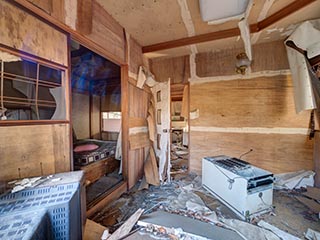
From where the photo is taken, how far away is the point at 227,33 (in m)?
2.74

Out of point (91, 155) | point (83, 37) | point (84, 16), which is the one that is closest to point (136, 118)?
point (91, 155)

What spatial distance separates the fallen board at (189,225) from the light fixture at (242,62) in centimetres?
273

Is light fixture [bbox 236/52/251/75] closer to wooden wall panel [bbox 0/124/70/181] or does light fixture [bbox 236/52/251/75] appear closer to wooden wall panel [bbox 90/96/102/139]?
wooden wall panel [bbox 0/124/70/181]

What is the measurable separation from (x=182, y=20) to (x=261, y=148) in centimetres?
273

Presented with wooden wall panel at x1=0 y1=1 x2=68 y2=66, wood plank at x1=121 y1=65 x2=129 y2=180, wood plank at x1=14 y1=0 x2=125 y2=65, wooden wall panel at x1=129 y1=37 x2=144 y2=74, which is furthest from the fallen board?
wooden wall panel at x1=129 y1=37 x2=144 y2=74

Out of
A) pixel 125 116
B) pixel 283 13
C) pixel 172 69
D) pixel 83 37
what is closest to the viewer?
pixel 83 37

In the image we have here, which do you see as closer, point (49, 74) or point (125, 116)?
point (49, 74)

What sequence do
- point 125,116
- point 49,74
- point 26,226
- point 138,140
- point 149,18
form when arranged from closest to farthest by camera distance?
point 26,226, point 49,74, point 149,18, point 125,116, point 138,140

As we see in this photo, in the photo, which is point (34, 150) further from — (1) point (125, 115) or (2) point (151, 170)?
(2) point (151, 170)

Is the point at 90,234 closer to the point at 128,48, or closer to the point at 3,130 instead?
the point at 3,130

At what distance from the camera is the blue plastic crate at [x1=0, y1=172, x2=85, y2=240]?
0.95m

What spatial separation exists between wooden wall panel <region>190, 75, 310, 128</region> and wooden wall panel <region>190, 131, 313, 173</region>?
241 millimetres

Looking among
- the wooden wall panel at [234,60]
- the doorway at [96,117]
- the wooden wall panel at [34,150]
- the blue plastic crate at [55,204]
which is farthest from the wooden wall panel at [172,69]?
the blue plastic crate at [55,204]

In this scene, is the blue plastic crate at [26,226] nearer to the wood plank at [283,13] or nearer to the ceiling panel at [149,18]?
the ceiling panel at [149,18]
